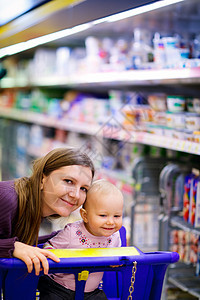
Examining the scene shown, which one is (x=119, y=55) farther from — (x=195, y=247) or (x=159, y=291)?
(x=159, y=291)

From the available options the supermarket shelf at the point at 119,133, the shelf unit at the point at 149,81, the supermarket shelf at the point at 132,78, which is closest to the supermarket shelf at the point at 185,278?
the shelf unit at the point at 149,81

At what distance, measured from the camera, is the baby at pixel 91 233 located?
1.56m

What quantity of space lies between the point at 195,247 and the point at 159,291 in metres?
1.23

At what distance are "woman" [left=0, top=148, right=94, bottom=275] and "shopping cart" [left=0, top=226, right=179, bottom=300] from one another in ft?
0.52

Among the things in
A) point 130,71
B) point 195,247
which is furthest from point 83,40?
point 195,247

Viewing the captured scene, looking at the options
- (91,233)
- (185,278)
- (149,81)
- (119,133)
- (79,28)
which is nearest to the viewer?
(91,233)

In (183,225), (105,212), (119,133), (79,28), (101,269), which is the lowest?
(183,225)

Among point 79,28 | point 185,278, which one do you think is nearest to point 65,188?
point 79,28

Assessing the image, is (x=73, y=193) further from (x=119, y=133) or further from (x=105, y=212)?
(x=119, y=133)

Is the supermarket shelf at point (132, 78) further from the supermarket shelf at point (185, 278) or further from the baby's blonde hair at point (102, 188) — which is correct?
the supermarket shelf at point (185, 278)

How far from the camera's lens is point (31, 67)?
5.12 m

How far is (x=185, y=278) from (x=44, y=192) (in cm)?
150

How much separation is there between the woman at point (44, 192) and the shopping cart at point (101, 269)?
16 centimetres

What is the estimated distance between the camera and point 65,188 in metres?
1.56
